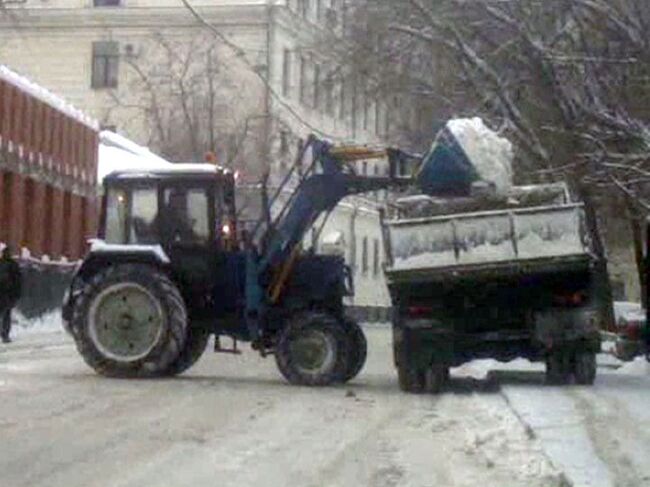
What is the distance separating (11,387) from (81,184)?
81.2ft

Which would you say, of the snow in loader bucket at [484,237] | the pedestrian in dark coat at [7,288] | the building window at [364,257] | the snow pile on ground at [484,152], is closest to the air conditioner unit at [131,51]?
the building window at [364,257]

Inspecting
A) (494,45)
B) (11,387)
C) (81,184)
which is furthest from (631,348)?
(81,184)

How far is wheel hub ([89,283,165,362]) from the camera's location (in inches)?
900

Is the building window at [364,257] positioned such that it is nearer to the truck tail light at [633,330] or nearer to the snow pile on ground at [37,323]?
the snow pile on ground at [37,323]

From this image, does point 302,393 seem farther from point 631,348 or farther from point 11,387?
point 631,348

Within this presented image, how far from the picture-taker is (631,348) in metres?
27.7

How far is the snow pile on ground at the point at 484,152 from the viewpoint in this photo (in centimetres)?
2205

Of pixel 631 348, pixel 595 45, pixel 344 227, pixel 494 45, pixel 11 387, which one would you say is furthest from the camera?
pixel 344 227

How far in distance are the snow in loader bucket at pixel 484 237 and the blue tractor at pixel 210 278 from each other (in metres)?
1.42

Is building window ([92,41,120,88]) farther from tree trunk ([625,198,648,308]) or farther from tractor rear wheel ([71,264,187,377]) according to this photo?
tractor rear wheel ([71,264,187,377])

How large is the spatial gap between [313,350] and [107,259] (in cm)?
306

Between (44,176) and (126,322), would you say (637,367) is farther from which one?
(44,176)

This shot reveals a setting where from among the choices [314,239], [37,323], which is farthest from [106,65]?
[314,239]

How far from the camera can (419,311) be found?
21.5 m
